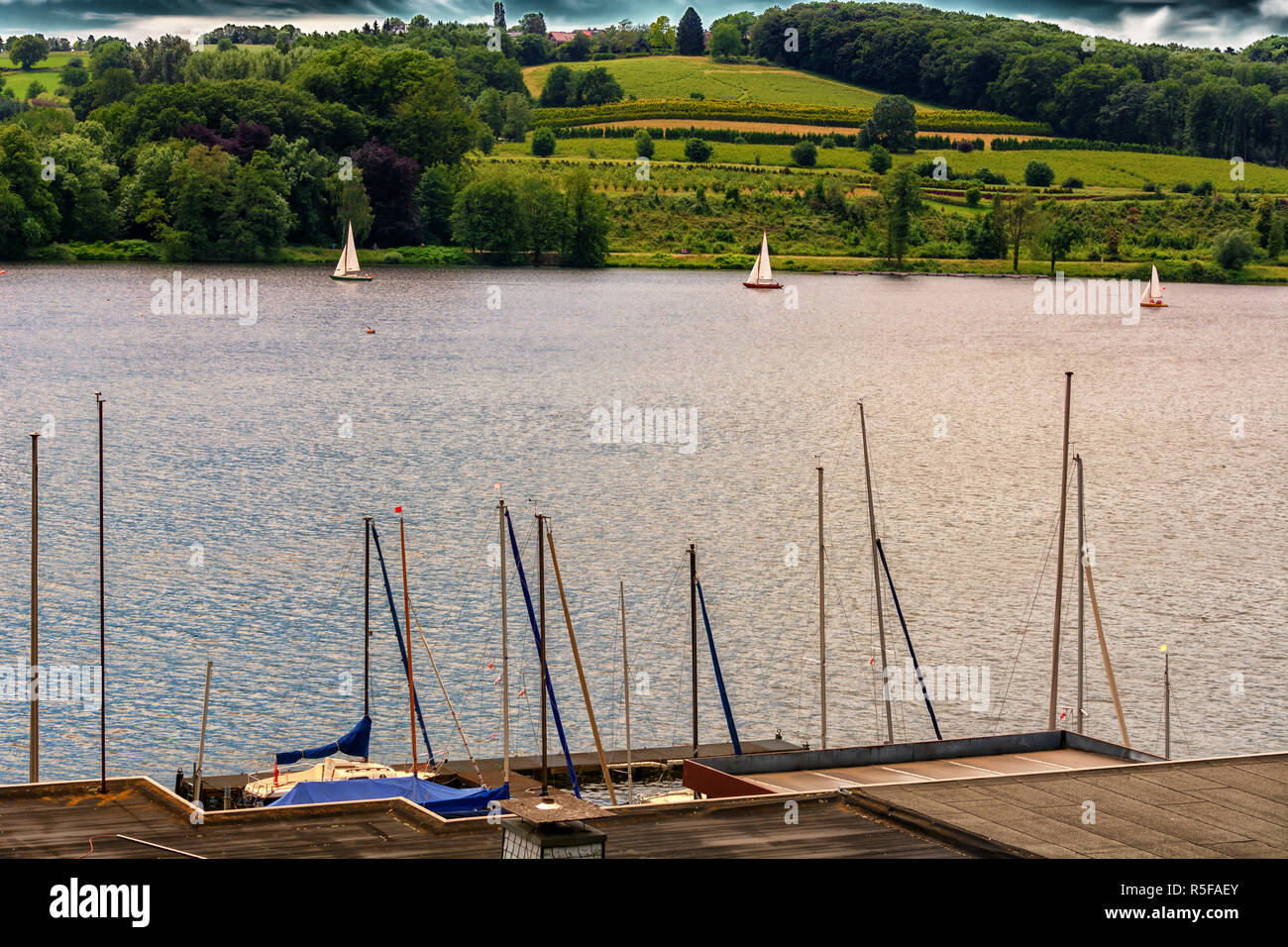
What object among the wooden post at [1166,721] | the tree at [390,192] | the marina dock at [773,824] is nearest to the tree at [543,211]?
the tree at [390,192]

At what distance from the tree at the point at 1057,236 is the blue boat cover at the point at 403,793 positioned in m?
174

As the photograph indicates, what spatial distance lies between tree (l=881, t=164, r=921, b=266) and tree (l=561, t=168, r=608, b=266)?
36.0m

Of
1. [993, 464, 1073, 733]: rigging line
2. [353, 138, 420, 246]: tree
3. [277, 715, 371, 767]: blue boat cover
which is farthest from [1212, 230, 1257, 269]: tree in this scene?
[277, 715, 371, 767]: blue boat cover

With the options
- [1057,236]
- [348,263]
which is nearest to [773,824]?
[348,263]

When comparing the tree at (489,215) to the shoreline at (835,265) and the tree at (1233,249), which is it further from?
the tree at (1233,249)

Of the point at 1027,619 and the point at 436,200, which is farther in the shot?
the point at 436,200

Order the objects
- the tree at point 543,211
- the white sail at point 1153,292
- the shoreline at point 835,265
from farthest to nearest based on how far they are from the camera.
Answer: the tree at point 543,211 < the shoreline at point 835,265 < the white sail at point 1153,292

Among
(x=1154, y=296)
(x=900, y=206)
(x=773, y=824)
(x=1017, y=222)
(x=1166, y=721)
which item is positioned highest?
(x=900, y=206)

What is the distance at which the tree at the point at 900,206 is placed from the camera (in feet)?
623

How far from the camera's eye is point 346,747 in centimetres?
3825

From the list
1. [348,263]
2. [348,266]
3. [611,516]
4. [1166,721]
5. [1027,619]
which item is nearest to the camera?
[1166,721]

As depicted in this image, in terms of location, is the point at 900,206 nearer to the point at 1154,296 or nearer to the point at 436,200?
the point at 1154,296

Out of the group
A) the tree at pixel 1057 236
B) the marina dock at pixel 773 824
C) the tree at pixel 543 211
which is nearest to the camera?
the marina dock at pixel 773 824

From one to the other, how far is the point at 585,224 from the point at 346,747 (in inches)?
5856
